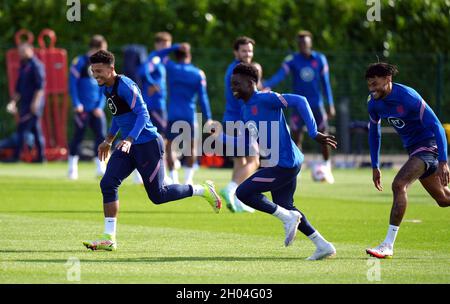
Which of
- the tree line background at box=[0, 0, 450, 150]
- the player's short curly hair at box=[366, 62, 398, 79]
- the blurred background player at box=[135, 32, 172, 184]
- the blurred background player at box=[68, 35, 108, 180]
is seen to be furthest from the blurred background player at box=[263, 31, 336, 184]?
the player's short curly hair at box=[366, 62, 398, 79]

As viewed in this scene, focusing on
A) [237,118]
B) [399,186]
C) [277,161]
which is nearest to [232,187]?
[237,118]

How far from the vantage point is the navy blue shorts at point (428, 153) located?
1200cm

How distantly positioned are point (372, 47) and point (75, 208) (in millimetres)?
14475

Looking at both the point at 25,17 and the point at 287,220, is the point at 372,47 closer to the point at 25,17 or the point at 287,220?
the point at 25,17

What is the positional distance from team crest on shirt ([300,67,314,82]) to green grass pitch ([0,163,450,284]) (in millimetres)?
2147

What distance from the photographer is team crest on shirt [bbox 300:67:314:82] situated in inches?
861

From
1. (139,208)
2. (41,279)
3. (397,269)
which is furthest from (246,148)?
(41,279)

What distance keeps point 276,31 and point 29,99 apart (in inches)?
267

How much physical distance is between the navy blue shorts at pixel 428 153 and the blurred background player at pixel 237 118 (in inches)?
176

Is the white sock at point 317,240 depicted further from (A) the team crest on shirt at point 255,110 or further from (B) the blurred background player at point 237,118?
(B) the blurred background player at point 237,118

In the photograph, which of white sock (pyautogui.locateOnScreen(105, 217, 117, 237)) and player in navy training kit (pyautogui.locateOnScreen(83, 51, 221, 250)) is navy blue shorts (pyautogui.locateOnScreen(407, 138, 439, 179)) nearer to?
player in navy training kit (pyautogui.locateOnScreen(83, 51, 221, 250))

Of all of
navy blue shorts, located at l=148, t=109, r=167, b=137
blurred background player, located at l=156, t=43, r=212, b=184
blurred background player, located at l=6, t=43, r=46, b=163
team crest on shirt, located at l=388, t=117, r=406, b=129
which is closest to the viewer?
team crest on shirt, located at l=388, t=117, r=406, b=129

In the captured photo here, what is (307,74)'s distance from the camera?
21.9 meters

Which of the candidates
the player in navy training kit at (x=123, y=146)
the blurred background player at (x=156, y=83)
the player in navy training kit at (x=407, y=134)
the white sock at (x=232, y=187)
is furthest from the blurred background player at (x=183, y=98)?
the player in navy training kit at (x=407, y=134)
